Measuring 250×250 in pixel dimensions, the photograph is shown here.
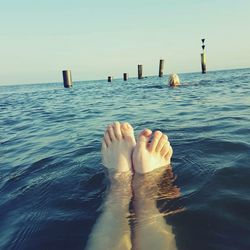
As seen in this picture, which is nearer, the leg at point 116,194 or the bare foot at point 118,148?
the leg at point 116,194

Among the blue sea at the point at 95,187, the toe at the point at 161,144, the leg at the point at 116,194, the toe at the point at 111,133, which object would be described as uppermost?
the toe at the point at 111,133

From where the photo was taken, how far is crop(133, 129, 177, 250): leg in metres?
1.75

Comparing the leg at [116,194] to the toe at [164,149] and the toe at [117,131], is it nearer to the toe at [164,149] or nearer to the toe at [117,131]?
the toe at [117,131]

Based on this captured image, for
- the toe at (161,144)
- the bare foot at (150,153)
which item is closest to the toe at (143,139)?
the bare foot at (150,153)

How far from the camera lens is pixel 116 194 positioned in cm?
245

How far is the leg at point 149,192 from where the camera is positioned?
175 cm

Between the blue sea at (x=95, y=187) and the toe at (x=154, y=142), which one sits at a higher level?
the toe at (x=154, y=142)

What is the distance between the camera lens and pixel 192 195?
242 centimetres

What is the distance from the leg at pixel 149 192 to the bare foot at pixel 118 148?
0.10m

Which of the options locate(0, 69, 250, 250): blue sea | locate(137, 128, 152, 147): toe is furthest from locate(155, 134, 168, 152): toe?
locate(0, 69, 250, 250): blue sea

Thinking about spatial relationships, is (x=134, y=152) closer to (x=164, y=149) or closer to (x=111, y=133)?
(x=164, y=149)

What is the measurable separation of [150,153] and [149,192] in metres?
0.58

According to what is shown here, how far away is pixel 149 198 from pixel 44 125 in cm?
447

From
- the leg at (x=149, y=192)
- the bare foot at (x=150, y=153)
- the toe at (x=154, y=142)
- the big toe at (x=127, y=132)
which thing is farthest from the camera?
the big toe at (x=127, y=132)
